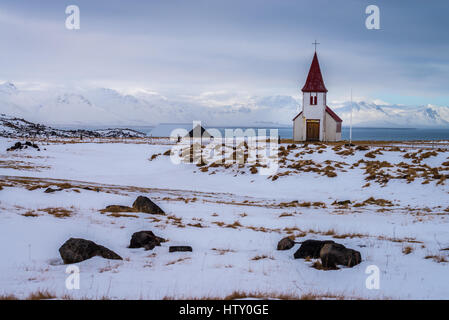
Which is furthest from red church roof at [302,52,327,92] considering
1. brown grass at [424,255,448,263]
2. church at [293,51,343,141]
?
brown grass at [424,255,448,263]

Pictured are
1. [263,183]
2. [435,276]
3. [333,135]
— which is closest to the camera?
[435,276]

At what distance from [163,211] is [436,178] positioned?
1922 cm

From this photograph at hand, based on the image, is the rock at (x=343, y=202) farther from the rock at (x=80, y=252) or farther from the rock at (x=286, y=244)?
the rock at (x=80, y=252)

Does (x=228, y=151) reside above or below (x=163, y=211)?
above

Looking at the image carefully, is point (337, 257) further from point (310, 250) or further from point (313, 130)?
point (313, 130)

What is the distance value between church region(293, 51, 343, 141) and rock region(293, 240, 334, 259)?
128 feet

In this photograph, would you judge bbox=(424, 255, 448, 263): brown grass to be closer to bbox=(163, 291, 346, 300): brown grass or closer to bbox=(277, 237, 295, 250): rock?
bbox=(277, 237, 295, 250): rock

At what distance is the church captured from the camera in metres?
47.4

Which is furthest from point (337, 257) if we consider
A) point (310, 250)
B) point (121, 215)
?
point (121, 215)

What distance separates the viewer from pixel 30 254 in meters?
9.66

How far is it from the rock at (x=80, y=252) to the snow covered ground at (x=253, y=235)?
208 mm

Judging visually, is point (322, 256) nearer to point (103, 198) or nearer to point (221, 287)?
point (221, 287)

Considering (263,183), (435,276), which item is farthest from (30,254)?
(263,183)

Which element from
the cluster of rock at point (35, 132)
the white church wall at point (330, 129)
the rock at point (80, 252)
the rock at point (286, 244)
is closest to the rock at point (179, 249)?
the rock at point (80, 252)
